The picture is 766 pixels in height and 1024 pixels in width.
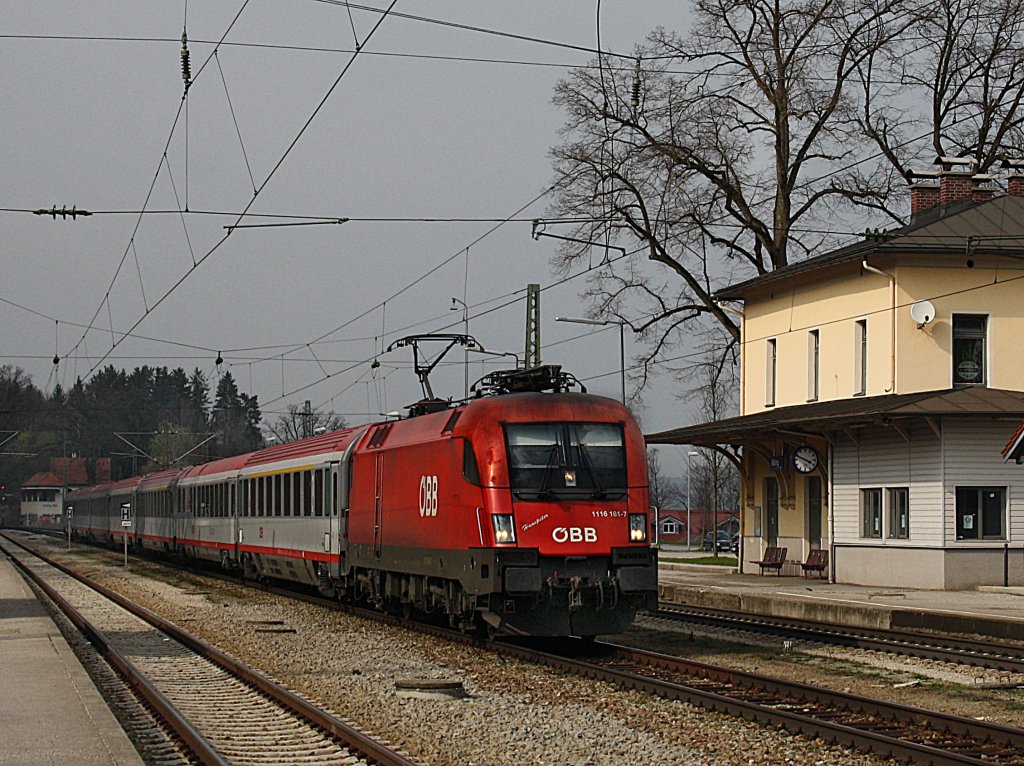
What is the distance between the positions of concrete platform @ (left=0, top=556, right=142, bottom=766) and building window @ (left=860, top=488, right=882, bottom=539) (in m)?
17.7

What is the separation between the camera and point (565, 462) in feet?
54.7

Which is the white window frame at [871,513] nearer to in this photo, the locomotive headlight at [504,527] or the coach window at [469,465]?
the coach window at [469,465]

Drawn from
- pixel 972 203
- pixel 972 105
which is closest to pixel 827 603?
pixel 972 203

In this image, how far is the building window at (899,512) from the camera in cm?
2897

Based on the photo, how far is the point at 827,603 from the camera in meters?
23.1

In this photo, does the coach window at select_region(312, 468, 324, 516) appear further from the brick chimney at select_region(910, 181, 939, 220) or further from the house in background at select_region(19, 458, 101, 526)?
the house in background at select_region(19, 458, 101, 526)

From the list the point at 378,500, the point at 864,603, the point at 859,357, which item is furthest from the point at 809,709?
the point at 859,357

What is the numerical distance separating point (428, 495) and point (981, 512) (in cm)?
1440

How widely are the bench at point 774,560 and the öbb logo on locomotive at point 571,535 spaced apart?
710 inches

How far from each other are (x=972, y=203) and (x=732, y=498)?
78.8m

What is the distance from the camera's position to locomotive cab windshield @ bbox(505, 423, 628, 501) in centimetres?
1648

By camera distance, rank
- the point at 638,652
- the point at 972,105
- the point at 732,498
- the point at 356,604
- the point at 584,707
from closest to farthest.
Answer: the point at 584,707, the point at 638,652, the point at 356,604, the point at 972,105, the point at 732,498

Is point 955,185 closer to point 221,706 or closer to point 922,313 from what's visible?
point 922,313

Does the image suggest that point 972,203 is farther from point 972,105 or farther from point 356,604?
point 356,604
